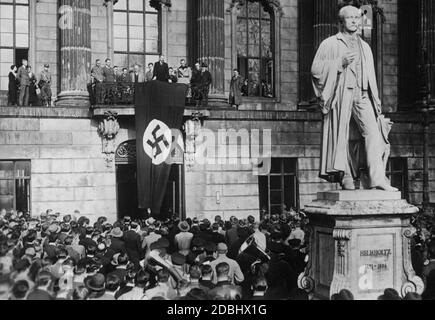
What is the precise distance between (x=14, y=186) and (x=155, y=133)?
5.26 meters

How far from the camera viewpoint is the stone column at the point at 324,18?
25.2 meters

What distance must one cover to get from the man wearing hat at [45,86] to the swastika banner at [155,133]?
359 cm

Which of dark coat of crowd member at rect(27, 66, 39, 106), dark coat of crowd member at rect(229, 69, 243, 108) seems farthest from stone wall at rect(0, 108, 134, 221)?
dark coat of crowd member at rect(229, 69, 243, 108)

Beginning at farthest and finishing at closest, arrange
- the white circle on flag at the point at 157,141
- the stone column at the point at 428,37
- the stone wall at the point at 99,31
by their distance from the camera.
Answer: the stone column at the point at 428,37, the stone wall at the point at 99,31, the white circle on flag at the point at 157,141

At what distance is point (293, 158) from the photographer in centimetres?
2472

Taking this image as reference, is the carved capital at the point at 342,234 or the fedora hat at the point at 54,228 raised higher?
the carved capital at the point at 342,234

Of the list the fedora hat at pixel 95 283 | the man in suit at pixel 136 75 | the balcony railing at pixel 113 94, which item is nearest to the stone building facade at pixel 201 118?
the balcony railing at pixel 113 94

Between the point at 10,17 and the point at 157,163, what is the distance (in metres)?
8.47

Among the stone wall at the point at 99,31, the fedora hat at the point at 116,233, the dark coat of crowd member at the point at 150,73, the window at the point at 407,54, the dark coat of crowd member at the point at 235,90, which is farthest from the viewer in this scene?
the window at the point at 407,54

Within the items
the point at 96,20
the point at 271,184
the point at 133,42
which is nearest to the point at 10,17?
the point at 96,20

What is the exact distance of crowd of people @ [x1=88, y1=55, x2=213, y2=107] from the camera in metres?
22.2

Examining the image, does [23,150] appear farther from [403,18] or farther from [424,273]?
[403,18]

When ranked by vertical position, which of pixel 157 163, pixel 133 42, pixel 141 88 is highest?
pixel 133 42

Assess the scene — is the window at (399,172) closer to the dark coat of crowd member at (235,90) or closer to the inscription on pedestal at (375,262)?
the dark coat of crowd member at (235,90)
